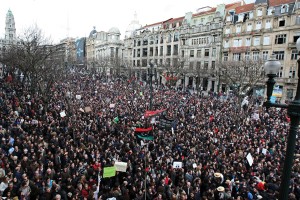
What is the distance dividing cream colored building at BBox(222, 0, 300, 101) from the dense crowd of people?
23.0 m

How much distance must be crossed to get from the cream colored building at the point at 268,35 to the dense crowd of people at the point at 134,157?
→ 2300cm

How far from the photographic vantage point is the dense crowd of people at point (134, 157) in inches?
397

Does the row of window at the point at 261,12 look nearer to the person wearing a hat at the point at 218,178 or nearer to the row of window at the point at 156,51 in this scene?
the row of window at the point at 156,51

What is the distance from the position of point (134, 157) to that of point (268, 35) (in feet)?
134

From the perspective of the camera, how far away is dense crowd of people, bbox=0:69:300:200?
1009cm

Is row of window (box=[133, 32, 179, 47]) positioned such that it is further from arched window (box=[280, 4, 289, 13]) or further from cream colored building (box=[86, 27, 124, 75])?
arched window (box=[280, 4, 289, 13])

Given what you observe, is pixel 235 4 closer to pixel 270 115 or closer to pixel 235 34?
pixel 235 34

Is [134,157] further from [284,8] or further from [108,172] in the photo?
[284,8]

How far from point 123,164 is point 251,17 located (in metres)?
45.5

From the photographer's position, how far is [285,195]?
4469 mm

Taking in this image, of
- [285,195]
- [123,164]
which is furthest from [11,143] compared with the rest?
[285,195]

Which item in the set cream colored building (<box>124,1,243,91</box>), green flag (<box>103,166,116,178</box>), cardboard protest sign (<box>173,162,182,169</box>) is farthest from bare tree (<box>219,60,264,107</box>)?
green flag (<box>103,166,116,178</box>)

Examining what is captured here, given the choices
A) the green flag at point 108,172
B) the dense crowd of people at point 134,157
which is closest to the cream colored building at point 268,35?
the dense crowd of people at point 134,157

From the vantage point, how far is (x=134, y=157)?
13.6m
